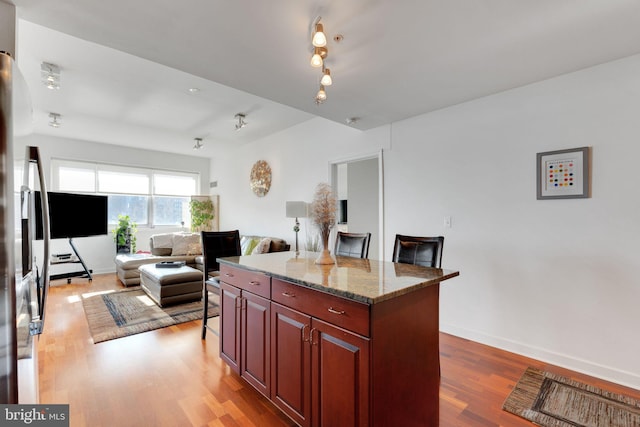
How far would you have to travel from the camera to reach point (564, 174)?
2.50m

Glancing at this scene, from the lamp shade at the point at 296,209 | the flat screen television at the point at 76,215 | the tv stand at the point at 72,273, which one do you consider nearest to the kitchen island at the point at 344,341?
the lamp shade at the point at 296,209

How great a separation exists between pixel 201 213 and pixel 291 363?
6252 mm

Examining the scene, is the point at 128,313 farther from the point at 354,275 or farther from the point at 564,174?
the point at 564,174

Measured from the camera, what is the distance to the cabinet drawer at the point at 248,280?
6.36 feet

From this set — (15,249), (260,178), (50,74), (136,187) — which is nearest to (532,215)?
(15,249)

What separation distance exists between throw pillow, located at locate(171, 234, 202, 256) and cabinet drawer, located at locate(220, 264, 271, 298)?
4.08m

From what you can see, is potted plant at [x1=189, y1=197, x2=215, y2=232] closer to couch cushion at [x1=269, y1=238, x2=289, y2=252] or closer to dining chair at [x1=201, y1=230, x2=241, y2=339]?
couch cushion at [x1=269, y1=238, x2=289, y2=252]

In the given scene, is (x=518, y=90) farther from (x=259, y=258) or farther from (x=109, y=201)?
(x=109, y=201)

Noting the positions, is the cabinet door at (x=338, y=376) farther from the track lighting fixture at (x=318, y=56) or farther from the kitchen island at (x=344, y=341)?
the track lighting fixture at (x=318, y=56)

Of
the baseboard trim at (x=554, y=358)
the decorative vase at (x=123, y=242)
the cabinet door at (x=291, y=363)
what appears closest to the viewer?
the cabinet door at (x=291, y=363)

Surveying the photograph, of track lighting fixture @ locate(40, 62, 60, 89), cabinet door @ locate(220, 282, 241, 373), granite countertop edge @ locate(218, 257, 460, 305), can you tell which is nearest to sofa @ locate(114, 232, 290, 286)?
cabinet door @ locate(220, 282, 241, 373)

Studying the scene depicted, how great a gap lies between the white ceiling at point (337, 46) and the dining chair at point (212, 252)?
1.49m

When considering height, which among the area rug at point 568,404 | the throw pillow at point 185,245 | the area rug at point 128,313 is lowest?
the area rug at point 568,404

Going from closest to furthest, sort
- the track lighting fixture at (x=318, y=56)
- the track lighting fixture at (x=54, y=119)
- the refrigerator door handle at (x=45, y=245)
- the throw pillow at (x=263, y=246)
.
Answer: the refrigerator door handle at (x=45, y=245)
the track lighting fixture at (x=318, y=56)
the track lighting fixture at (x=54, y=119)
the throw pillow at (x=263, y=246)
